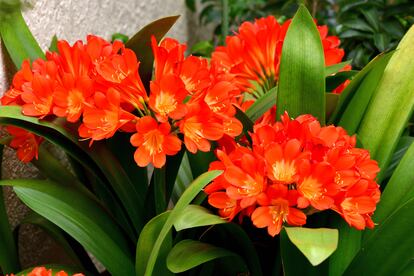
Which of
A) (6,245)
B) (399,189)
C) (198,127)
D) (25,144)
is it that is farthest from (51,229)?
(399,189)

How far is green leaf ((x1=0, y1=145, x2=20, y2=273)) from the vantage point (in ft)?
4.00

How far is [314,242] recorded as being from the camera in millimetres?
901

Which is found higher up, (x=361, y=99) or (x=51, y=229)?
(x=361, y=99)

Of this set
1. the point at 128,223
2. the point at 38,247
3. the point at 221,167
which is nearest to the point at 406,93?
the point at 221,167

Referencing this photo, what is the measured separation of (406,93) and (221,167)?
1.32 ft

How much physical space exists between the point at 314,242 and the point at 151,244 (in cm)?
27

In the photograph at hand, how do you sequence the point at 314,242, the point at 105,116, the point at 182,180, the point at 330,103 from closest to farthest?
the point at 314,242 < the point at 105,116 < the point at 330,103 < the point at 182,180

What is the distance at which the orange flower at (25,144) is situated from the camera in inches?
44.6

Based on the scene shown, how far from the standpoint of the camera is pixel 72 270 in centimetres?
120

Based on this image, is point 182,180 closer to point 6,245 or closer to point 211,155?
point 211,155

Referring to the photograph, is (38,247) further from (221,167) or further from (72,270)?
(221,167)

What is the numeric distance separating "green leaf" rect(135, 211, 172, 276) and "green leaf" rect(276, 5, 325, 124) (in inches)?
11.6

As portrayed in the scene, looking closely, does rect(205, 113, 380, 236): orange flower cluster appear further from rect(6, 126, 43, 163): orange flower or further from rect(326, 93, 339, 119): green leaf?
rect(6, 126, 43, 163): orange flower

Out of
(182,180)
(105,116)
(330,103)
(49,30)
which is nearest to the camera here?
(105,116)
